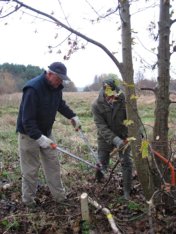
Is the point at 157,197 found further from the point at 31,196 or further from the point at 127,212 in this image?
the point at 31,196

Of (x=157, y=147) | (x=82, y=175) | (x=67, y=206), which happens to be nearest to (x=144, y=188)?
(x=157, y=147)

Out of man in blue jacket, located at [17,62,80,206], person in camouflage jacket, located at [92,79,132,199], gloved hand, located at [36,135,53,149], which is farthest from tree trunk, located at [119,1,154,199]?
gloved hand, located at [36,135,53,149]

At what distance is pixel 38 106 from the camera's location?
525cm

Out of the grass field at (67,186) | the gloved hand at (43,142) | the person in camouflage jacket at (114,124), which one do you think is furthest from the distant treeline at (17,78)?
the gloved hand at (43,142)

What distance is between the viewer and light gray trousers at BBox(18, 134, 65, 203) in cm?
542

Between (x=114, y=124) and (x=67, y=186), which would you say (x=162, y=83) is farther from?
(x=67, y=186)

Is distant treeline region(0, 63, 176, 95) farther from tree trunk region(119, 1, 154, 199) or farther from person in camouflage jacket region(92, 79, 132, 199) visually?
tree trunk region(119, 1, 154, 199)

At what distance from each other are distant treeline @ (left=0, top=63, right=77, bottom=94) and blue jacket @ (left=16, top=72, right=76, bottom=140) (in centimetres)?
3812

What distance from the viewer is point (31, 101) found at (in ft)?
16.7

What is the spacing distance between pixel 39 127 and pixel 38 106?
0.33m

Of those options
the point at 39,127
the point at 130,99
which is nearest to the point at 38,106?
the point at 39,127

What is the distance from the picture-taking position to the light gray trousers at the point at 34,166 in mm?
5418

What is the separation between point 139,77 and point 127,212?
5.47ft

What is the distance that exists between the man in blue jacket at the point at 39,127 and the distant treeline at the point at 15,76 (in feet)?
125
